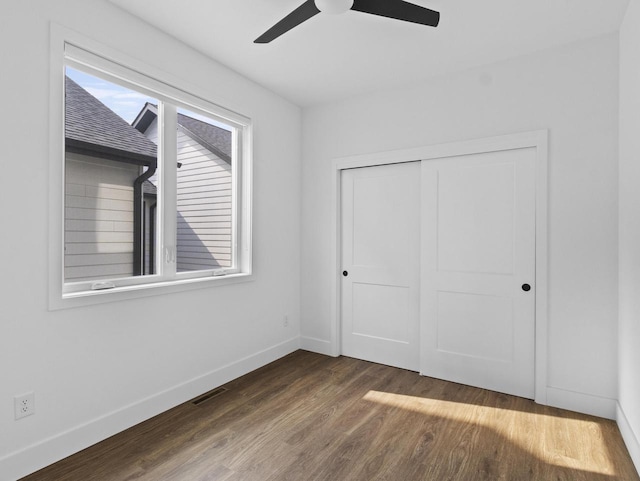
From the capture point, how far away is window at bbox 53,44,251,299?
2201mm

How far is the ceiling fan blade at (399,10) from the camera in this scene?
1815mm

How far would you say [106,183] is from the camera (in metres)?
2.36

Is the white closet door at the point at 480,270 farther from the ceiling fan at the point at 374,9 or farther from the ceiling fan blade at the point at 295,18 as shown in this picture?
the ceiling fan blade at the point at 295,18

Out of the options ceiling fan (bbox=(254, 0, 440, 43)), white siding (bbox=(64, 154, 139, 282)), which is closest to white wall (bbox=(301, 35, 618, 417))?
ceiling fan (bbox=(254, 0, 440, 43))

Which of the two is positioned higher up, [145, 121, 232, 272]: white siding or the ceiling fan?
the ceiling fan

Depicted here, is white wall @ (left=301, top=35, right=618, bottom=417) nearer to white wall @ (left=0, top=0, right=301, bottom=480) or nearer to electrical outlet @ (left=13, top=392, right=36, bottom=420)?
white wall @ (left=0, top=0, right=301, bottom=480)

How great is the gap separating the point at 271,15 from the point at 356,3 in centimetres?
74

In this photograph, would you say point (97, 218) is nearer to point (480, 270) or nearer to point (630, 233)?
point (480, 270)

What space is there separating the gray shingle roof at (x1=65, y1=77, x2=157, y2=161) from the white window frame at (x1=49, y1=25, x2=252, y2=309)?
0.14 meters

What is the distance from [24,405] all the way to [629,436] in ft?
11.0

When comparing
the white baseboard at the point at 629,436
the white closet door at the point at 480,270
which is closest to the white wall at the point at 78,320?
the white closet door at the point at 480,270

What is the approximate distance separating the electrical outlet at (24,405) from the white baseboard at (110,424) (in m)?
0.18

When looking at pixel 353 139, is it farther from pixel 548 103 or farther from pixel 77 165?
pixel 77 165

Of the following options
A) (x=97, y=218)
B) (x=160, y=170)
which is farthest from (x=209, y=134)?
(x=97, y=218)
